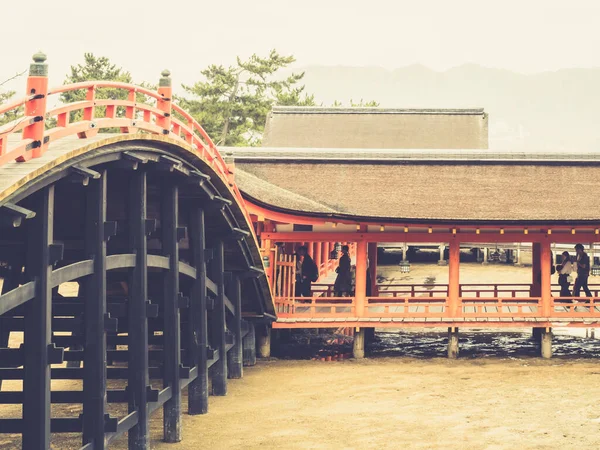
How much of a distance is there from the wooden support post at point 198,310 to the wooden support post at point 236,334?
9.06ft

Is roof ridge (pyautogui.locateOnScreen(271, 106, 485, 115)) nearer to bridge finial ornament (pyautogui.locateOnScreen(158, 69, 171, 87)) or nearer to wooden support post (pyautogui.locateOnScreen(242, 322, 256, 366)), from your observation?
wooden support post (pyautogui.locateOnScreen(242, 322, 256, 366))

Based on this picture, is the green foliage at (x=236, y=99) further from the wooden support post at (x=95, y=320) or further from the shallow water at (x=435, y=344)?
the wooden support post at (x=95, y=320)

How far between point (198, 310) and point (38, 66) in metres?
7.36

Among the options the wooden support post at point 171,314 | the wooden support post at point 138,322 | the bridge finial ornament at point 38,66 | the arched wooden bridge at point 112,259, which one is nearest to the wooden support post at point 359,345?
the arched wooden bridge at point 112,259

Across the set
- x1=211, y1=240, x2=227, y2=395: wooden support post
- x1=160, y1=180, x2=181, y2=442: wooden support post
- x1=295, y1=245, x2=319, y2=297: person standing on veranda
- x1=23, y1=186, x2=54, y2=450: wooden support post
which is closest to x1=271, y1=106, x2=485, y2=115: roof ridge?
x1=295, y1=245, x2=319, y2=297: person standing on veranda

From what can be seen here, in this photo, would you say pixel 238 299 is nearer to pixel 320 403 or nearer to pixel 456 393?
pixel 320 403

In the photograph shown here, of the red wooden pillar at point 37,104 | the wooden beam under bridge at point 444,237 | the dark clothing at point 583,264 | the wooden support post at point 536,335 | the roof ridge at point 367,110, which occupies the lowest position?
the wooden support post at point 536,335

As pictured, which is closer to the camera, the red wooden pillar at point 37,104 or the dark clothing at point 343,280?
the red wooden pillar at point 37,104

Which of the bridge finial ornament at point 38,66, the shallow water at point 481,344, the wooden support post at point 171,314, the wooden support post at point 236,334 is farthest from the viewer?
the shallow water at point 481,344

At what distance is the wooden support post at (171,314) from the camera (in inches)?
585

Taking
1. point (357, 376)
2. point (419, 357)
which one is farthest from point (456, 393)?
point (419, 357)

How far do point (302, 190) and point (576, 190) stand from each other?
6.62 metres

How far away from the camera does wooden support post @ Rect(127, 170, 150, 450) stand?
1330cm

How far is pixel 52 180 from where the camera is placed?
10109 millimetres
